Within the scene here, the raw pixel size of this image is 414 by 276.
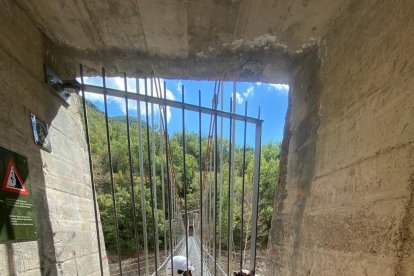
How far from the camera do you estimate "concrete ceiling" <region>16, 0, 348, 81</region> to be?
146 cm

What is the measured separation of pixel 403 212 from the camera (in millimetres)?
891

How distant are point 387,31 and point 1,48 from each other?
154cm

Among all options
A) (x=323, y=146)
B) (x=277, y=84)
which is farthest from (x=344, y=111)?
(x=277, y=84)

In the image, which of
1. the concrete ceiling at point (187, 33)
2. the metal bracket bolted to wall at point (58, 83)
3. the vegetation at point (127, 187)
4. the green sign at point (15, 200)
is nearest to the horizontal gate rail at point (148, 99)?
the metal bracket bolted to wall at point (58, 83)

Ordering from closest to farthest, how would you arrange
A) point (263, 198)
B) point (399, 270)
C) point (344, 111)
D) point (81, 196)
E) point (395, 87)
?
1. point (399, 270)
2. point (395, 87)
3. point (344, 111)
4. point (81, 196)
5. point (263, 198)

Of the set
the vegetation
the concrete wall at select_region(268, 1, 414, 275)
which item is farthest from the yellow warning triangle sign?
the vegetation

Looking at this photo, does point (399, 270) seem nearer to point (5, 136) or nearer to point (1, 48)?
point (5, 136)

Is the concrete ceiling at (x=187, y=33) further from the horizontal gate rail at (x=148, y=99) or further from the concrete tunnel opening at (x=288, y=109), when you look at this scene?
the horizontal gate rail at (x=148, y=99)

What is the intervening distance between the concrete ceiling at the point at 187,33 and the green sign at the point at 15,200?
2.52ft

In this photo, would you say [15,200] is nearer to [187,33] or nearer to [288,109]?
[187,33]

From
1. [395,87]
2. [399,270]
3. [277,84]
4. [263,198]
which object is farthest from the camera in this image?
[263,198]

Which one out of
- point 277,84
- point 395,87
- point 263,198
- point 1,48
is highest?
point 277,84

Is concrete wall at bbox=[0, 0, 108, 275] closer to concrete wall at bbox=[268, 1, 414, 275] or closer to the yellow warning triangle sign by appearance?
the yellow warning triangle sign

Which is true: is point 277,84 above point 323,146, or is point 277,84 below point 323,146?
above
